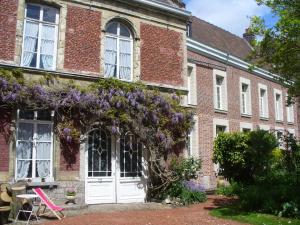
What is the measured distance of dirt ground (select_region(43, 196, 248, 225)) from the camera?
29.9 feet

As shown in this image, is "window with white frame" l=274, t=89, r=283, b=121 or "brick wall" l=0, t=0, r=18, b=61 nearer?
"brick wall" l=0, t=0, r=18, b=61

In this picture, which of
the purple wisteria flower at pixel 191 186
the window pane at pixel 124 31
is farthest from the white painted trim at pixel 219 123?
the window pane at pixel 124 31

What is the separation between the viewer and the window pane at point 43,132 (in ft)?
36.1

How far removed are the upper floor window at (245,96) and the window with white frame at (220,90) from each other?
1.70m

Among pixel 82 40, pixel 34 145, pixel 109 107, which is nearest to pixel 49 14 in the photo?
pixel 82 40

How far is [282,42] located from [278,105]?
46.3 ft

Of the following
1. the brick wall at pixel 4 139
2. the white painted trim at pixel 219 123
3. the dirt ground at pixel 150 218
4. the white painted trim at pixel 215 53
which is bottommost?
the dirt ground at pixel 150 218

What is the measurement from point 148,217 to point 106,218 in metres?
1.06

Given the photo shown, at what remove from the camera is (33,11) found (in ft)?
37.8

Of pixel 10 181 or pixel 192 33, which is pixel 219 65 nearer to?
pixel 192 33

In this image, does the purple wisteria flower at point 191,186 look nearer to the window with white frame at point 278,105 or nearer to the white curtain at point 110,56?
the white curtain at point 110,56

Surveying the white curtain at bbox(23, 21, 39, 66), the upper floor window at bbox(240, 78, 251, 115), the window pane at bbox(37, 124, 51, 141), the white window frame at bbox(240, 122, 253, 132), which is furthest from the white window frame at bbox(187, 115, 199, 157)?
the white curtain at bbox(23, 21, 39, 66)

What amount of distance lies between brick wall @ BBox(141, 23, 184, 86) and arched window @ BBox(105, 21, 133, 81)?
465 millimetres

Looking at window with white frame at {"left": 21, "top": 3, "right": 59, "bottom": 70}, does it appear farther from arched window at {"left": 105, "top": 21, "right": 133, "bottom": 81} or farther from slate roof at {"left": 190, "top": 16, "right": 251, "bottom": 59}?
slate roof at {"left": 190, "top": 16, "right": 251, "bottom": 59}
